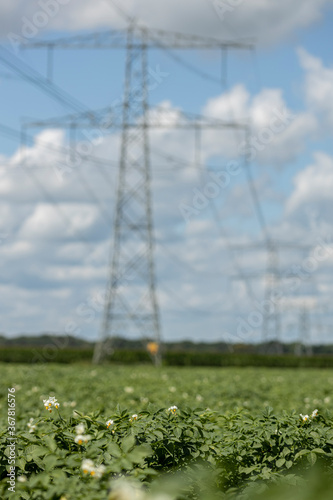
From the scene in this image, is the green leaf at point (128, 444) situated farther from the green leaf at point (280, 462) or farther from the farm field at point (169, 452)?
the green leaf at point (280, 462)

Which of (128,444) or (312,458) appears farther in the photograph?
(312,458)

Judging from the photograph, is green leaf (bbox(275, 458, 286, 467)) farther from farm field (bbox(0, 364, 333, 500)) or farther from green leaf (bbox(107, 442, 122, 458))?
green leaf (bbox(107, 442, 122, 458))

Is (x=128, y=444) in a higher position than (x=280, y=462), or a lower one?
higher

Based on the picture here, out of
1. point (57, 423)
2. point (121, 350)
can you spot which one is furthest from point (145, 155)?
point (57, 423)

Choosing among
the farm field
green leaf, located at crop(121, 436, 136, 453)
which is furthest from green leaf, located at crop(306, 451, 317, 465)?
green leaf, located at crop(121, 436, 136, 453)

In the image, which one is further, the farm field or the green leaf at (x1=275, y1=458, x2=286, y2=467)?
the green leaf at (x1=275, y1=458, x2=286, y2=467)

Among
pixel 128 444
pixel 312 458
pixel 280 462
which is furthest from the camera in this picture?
pixel 280 462

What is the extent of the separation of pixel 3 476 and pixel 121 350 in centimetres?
3655

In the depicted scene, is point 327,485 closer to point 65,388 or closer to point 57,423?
point 57,423

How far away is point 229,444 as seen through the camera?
15.6ft

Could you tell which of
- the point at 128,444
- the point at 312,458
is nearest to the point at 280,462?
the point at 312,458

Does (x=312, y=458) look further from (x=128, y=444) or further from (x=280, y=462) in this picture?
(x=128, y=444)

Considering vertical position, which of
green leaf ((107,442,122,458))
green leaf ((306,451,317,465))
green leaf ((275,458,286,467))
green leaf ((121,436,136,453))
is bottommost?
green leaf ((275,458,286,467))

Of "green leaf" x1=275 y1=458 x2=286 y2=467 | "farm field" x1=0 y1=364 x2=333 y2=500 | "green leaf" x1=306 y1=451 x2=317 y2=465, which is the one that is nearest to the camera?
"farm field" x1=0 y1=364 x2=333 y2=500
